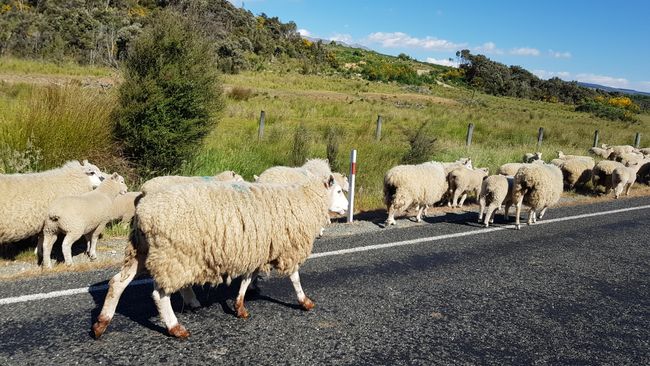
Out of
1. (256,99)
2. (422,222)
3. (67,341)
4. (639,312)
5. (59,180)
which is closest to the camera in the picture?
(67,341)

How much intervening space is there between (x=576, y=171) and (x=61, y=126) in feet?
45.9

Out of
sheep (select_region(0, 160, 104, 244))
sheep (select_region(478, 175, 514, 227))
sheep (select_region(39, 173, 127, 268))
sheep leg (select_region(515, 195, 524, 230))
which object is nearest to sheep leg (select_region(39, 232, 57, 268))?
sheep (select_region(39, 173, 127, 268))

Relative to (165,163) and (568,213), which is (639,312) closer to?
(568,213)

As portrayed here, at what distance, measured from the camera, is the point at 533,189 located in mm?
10273

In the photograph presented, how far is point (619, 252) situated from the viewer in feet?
28.5

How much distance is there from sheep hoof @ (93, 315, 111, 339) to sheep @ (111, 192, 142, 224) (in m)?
3.20

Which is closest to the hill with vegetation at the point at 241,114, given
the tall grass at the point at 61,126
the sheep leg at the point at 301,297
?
the tall grass at the point at 61,126

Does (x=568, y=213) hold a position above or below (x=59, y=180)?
below

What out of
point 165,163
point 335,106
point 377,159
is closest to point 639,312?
point 165,163

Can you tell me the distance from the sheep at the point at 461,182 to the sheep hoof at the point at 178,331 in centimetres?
854

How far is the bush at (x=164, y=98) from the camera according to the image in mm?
10172

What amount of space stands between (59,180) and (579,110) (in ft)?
230

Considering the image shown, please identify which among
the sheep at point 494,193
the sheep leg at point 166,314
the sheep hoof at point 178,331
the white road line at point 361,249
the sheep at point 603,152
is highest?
the sheep at point 603,152

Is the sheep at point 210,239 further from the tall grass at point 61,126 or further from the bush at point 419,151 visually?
the bush at point 419,151
